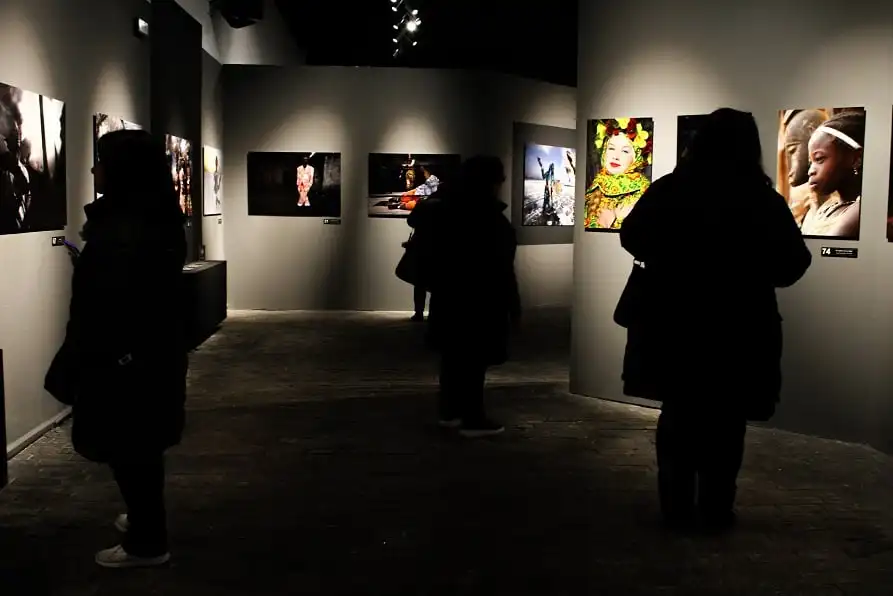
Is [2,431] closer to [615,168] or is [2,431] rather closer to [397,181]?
[615,168]

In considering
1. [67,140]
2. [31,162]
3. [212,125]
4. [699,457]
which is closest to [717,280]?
[699,457]

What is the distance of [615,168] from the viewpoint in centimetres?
727

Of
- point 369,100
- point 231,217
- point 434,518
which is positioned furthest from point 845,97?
point 231,217

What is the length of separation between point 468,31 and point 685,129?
12.0 m

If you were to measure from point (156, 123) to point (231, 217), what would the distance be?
4099mm

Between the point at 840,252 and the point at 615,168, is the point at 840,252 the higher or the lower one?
the lower one

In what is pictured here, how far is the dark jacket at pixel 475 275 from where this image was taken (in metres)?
6.13

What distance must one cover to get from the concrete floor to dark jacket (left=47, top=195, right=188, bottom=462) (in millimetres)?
656

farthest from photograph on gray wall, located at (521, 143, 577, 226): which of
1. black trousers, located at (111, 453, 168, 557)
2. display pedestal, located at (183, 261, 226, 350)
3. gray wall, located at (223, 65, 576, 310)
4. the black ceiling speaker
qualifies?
black trousers, located at (111, 453, 168, 557)

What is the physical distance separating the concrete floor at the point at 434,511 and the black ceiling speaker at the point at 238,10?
6521 mm

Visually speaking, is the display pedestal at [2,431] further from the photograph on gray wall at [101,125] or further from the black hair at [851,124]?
the black hair at [851,124]

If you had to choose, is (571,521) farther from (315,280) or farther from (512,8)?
(512,8)

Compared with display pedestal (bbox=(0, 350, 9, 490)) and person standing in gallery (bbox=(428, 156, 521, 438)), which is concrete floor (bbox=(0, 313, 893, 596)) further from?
person standing in gallery (bbox=(428, 156, 521, 438))

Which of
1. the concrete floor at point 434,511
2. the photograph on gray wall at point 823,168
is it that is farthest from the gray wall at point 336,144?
the photograph on gray wall at point 823,168
